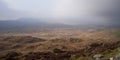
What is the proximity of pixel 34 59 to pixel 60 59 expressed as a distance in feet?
38.8

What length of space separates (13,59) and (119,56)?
65599mm

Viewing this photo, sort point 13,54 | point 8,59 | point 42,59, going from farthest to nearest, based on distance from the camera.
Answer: point 13,54 → point 8,59 → point 42,59

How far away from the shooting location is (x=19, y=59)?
105562 millimetres

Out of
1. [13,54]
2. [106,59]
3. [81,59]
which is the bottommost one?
[13,54]

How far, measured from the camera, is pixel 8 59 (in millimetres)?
105062

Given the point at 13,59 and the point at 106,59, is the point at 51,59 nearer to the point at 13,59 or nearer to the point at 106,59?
the point at 13,59

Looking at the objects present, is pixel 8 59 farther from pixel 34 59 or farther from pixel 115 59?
pixel 115 59

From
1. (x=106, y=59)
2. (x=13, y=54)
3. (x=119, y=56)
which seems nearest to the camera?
(x=119, y=56)

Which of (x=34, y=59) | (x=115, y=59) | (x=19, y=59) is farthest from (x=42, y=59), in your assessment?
(x=115, y=59)

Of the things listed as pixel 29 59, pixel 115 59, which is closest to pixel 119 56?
pixel 115 59

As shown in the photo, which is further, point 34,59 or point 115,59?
point 34,59

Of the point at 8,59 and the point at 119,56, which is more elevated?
the point at 119,56

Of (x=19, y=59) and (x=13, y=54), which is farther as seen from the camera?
(x=13, y=54)

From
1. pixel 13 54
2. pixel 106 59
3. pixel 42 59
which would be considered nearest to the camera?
pixel 106 59
